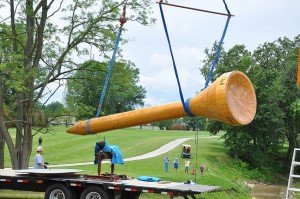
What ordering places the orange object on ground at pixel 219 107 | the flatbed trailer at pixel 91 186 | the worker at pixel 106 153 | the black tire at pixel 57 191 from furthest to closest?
the worker at pixel 106 153 → the black tire at pixel 57 191 → the flatbed trailer at pixel 91 186 → the orange object on ground at pixel 219 107

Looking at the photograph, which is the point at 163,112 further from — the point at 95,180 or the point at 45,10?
the point at 45,10

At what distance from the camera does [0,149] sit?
23016mm

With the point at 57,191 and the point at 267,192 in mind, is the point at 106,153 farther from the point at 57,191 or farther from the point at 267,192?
the point at 267,192

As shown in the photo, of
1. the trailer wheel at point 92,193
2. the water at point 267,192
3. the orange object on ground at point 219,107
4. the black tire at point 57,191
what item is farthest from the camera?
the water at point 267,192

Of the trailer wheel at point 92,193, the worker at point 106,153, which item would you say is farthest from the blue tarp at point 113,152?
the trailer wheel at point 92,193

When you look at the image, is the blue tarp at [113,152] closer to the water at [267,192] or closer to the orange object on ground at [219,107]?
the orange object on ground at [219,107]

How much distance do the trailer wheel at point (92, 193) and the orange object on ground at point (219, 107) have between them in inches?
135

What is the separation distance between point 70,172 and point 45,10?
974 cm

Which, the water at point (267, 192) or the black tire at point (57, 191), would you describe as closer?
the black tire at point (57, 191)

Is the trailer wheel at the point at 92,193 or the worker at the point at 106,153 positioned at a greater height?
the worker at the point at 106,153

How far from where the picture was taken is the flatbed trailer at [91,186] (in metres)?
12.6

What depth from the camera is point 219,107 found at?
834 cm

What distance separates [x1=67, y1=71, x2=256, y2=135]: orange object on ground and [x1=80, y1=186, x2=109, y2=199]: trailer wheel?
3432mm

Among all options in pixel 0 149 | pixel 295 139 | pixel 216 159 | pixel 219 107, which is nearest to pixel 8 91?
pixel 0 149
